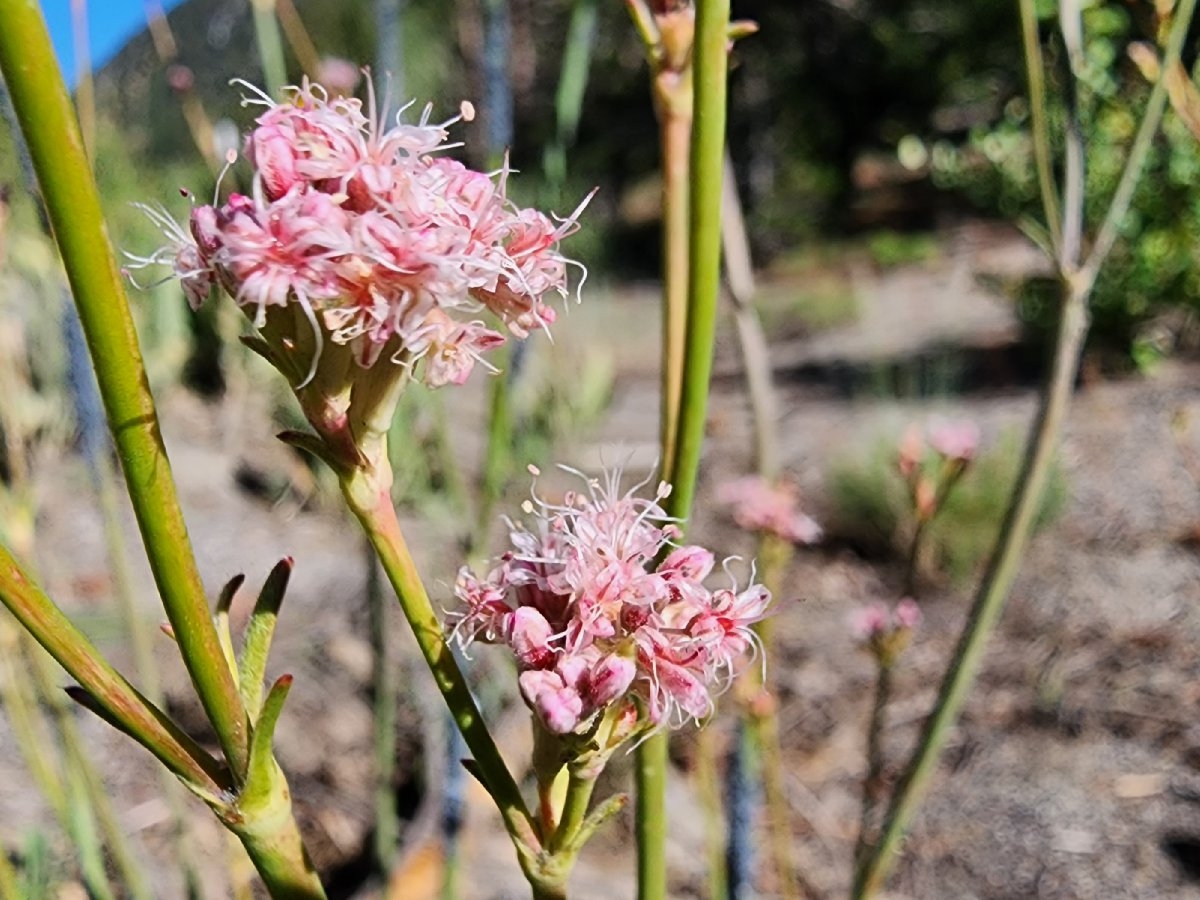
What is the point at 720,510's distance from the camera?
2695 millimetres

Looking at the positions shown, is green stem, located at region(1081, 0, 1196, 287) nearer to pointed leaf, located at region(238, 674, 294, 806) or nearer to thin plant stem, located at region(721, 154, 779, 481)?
thin plant stem, located at region(721, 154, 779, 481)

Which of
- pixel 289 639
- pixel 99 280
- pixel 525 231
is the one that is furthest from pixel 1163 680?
pixel 99 280

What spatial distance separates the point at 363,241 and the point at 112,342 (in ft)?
0.26

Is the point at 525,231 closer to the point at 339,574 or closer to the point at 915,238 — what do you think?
the point at 339,574

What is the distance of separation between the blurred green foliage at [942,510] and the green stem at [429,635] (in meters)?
2.05

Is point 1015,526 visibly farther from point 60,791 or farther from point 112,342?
point 60,791

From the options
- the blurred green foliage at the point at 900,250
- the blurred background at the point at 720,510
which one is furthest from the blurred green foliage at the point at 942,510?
the blurred green foliage at the point at 900,250

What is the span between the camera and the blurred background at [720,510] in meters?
1.14

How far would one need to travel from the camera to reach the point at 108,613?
70.7 inches

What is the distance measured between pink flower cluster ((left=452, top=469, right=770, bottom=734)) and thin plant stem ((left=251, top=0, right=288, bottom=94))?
0.54m

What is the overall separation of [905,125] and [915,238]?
3.86 feet

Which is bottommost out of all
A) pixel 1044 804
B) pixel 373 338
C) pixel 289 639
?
pixel 1044 804

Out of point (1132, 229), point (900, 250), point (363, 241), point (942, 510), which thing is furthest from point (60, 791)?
point (900, 250)

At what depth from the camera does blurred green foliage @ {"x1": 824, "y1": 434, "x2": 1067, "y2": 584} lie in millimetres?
2371
